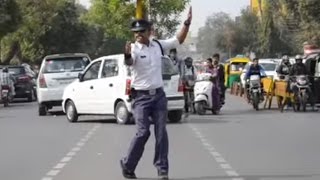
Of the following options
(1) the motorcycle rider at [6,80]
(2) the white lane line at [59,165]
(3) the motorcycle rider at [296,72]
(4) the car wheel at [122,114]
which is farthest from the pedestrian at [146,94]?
(1) the motorcycle rider at [6,80]

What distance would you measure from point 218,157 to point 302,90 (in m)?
11.9

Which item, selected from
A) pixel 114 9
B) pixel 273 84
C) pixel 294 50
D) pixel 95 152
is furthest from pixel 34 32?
pixel 95 152

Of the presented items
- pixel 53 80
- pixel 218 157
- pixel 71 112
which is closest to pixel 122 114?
pixel 71 112

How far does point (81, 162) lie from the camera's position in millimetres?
12891

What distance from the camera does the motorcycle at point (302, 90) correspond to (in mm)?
24672

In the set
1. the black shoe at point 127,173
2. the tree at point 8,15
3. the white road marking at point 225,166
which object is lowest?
the white road marking at point 225,166

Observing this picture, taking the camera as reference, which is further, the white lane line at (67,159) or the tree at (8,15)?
the tree at (8,15)

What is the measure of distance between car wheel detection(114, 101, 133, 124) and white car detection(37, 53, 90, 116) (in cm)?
483

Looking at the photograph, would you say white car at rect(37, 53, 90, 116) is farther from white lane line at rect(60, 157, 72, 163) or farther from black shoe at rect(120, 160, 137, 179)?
black shoe at rect(120, 160, 137, 179)

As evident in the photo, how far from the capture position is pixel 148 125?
1067 centimetres

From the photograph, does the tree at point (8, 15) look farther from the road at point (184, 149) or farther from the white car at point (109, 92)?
the white car at point (109, 92)

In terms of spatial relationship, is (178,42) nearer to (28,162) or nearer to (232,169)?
(232,169)

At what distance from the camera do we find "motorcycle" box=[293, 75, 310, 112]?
2467cm

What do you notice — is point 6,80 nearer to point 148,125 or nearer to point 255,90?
point 255,90
